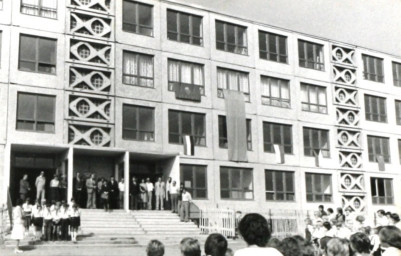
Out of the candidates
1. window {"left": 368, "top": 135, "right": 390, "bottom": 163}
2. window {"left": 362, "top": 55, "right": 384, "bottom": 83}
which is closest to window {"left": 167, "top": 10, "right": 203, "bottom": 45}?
window {"left": 362, "top": 55, "right": 384, "bottom": 83}

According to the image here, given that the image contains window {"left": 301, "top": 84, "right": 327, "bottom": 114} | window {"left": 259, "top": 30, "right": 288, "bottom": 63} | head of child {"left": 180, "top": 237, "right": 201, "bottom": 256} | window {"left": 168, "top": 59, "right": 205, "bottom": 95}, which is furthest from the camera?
window {"left": 301, "top": 84, "right": 327, "bottom": 114}

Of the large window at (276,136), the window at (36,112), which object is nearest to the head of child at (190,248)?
the window at (36,112)

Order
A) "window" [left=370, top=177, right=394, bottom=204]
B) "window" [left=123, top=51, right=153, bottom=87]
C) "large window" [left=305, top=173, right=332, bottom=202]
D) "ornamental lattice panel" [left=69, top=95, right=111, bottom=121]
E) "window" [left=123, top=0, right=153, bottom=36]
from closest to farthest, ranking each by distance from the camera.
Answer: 1. "ornamental lattice panel" [left=69, top=95, right=111, bottom=121]
2. "window" [left=123, top=51, right=153, bottom=87]
3. "window" [left=123, top=0, right=153, bottom=36]
4. "large window" [left=305, top=173, right=332, bottom=202]
5. "window" [left=370, top=177, right=394, bottom=204]

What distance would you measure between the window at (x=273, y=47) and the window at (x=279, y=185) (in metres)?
7.90

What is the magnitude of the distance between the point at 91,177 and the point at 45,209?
203 inches

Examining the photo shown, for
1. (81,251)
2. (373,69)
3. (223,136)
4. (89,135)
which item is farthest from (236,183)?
(373,69)

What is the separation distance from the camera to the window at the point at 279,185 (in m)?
35.1

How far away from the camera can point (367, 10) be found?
485 inches

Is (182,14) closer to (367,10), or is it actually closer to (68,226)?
(68,226)

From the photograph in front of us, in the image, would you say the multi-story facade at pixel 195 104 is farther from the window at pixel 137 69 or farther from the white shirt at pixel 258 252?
the white shirt at pixel 258 252

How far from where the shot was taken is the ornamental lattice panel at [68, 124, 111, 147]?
2827 cm

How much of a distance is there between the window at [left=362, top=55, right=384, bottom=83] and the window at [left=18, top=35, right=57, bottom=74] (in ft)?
79.8

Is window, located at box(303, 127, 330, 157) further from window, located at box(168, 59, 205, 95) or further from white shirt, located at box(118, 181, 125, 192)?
white shirt, located at box(118, 181, 125, 192)

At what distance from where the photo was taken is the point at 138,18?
32.2m
